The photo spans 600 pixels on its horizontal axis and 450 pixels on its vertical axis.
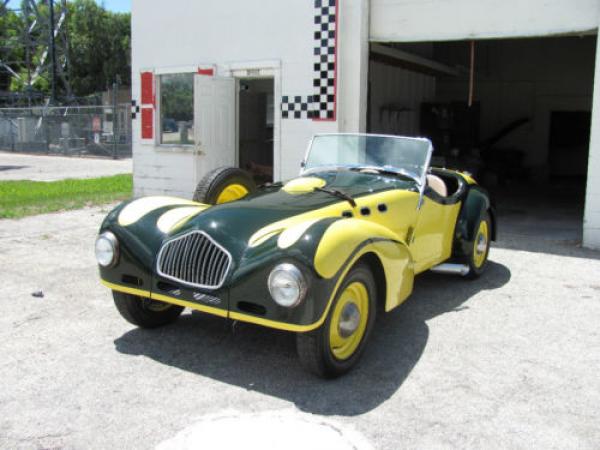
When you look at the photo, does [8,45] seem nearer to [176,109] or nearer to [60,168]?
[60,168]

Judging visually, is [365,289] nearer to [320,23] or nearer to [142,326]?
[142,326]

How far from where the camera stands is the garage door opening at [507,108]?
15.5 meters

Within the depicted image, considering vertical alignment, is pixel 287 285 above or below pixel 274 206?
below

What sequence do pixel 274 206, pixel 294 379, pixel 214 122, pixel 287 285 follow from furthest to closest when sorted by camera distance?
pixel 214 122 < pixel 274 206 < pixel 294 379 < pixel 287 285

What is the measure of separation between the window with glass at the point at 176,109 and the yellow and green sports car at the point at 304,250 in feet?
20.8

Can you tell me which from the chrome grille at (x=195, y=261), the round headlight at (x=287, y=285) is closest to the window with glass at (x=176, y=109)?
the chrome grille at (x=195, y=261)

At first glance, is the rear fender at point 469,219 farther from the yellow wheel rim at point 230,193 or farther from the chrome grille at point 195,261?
the chrome grille at point 195,261

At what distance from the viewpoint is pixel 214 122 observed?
33.1 ft

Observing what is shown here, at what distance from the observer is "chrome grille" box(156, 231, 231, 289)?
138 inches

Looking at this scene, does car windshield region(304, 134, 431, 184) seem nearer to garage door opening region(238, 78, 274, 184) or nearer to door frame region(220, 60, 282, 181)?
door frame region(220, 60, 282, 181)

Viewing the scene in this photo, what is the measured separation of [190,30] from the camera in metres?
10.6

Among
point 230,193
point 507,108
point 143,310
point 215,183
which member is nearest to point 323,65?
point 230,193

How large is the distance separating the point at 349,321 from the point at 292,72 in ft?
22.0

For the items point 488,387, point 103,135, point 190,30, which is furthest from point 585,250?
point 103,135
